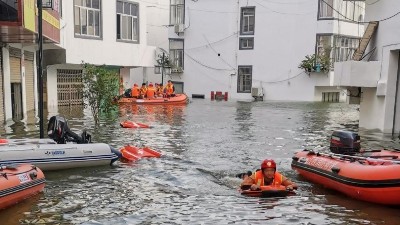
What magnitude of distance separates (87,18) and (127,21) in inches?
117

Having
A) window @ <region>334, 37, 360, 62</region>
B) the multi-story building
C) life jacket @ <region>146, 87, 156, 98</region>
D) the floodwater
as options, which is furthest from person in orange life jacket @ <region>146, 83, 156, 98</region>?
window @ <region>334, 37, 360, 62</region>

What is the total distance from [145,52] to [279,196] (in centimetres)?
2146

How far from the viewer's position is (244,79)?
3509cm

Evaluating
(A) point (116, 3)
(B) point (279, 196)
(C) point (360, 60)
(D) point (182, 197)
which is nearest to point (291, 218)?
(B) point (279, 196)

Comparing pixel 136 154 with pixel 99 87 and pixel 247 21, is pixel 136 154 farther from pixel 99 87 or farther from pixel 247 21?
pixel 247 21

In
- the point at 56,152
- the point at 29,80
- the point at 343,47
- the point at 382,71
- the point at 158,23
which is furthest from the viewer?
the point at 158,23

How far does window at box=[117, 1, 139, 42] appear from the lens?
86.4ft

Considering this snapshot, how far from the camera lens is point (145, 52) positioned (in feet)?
92.5

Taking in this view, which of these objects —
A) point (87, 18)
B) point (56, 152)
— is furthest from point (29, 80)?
point (56, 152)

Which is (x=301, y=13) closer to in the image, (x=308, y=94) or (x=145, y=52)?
(x=308, y=94)

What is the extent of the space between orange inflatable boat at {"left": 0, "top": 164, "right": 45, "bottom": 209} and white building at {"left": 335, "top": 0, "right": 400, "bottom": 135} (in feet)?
38.0

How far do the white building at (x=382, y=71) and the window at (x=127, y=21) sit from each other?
46.8 feet

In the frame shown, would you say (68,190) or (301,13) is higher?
(301,13)

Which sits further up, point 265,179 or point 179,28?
point 179,28
